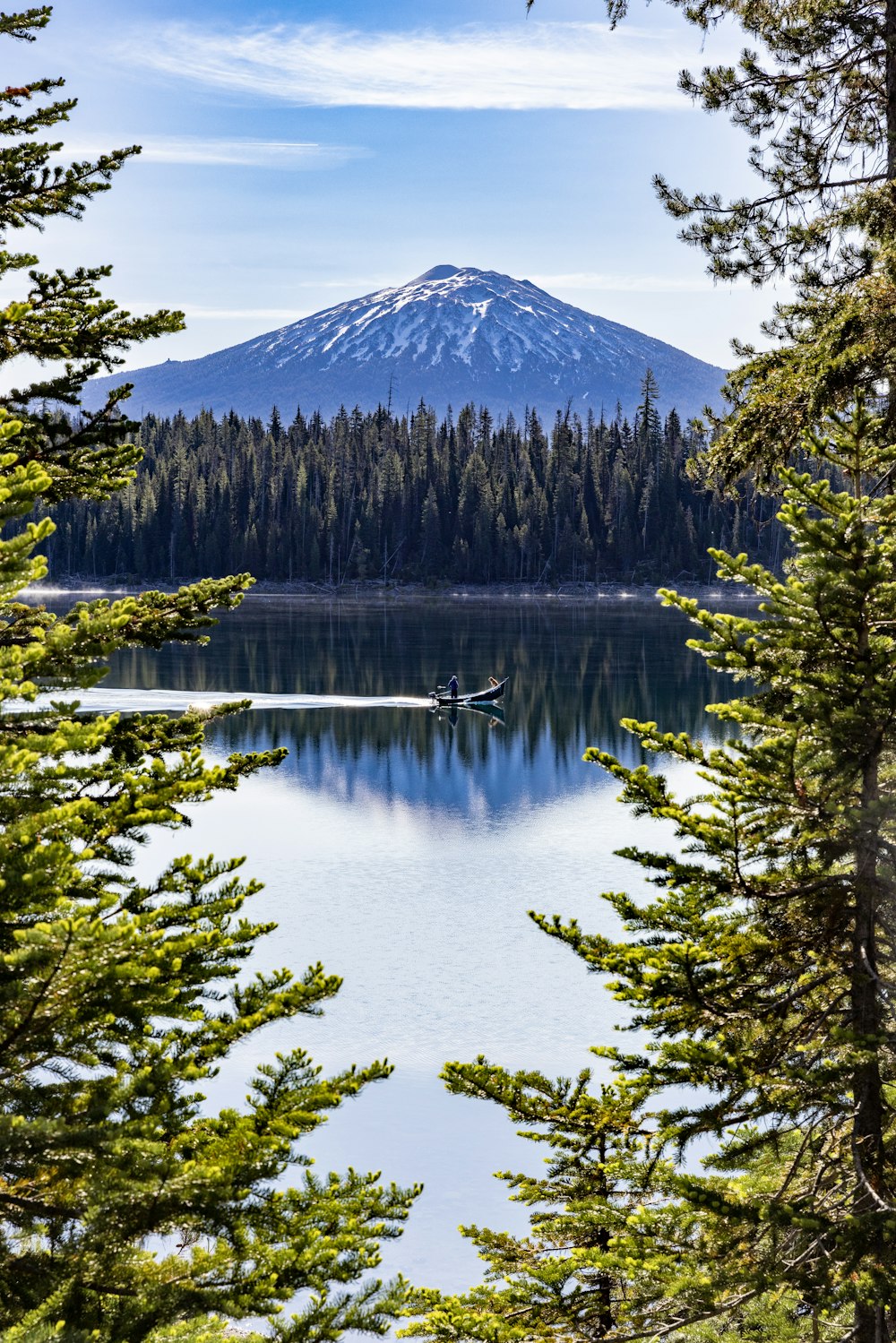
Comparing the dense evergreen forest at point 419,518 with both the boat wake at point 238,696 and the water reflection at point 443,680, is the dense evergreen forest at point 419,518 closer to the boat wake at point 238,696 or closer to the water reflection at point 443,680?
the water reflection at point 443,680

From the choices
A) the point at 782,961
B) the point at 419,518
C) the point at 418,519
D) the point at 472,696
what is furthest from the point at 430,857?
the point at 418,519

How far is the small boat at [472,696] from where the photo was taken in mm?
46938

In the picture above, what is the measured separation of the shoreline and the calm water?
47.2 metres

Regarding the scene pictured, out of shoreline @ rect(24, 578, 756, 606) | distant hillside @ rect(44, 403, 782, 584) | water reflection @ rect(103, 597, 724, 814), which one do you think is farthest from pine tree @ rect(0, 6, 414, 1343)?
distant hillside @ rect(44, 403, 782, 584)

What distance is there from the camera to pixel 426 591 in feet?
382

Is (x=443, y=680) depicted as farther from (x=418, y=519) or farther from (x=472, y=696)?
(x=418, y=519)

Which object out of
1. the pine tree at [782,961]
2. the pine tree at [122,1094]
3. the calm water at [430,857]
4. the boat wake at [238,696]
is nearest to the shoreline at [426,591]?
the calm water at [430,857]

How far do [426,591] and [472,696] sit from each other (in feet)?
228

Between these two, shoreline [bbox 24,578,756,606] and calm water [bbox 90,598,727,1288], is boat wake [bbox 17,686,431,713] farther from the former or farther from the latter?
shoreline [bbox 24,578,756,606]

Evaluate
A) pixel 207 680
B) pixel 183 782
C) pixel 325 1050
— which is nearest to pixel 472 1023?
pixel 325 1050

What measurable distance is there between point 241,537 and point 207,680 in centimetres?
6904

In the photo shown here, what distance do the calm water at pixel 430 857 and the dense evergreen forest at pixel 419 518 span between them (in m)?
53.9

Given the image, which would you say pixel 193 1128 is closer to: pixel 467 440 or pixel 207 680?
pixel 207 680

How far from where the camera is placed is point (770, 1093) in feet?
16.8
